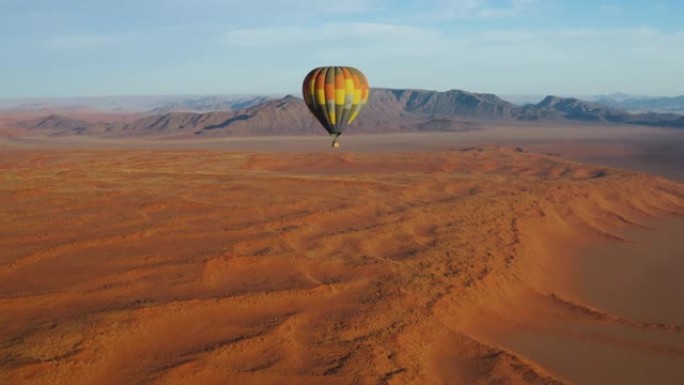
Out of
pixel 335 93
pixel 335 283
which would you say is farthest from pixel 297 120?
pixel 335 283

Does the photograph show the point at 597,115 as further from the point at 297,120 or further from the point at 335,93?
the point at 335,93

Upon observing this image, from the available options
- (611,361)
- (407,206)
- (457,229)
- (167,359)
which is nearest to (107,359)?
(167,359)

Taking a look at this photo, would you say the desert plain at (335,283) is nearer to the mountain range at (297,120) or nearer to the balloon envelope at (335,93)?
the balloon envelope at (335,93)

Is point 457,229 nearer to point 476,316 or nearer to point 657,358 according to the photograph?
point 476,316

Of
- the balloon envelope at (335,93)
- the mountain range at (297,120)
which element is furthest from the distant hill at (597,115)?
the balloon envelope at (335,93)

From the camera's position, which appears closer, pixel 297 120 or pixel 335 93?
pixel 335 93
